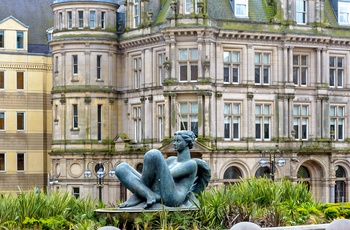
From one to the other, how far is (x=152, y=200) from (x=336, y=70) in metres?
49.5

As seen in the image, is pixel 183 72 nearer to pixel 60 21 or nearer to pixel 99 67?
pixel 99 67

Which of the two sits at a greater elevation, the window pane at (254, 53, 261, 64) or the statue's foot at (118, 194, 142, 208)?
the window pane at (254, 53, 261, 64)

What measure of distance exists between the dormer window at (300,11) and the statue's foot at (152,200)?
46.8 metres

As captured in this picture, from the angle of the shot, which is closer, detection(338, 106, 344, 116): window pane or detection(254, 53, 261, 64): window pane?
detection(254, 53, 261, 64): window pane

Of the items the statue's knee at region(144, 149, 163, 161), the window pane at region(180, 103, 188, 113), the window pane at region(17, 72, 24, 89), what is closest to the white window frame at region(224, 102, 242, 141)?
the window pane at region(180, 103, 188, 113)

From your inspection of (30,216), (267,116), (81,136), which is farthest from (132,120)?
(30,216)

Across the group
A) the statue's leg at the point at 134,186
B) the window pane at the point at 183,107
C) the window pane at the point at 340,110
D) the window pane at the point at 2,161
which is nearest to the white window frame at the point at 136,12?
the window pane at the point at 183,107

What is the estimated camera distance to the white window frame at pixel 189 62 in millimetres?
72500

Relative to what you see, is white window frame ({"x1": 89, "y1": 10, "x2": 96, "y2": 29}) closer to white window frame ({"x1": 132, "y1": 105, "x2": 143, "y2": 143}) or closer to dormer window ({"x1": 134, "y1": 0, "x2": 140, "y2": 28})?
dormer window ({"x1": 134, "y1": 0, "x2": 140, "y2": 28})

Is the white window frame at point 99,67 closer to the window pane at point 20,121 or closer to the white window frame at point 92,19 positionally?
the white window frame at point 92,19

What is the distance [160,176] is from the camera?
3127cm

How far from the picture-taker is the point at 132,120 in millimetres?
79000

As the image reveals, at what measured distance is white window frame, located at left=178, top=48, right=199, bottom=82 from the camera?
2854 inches

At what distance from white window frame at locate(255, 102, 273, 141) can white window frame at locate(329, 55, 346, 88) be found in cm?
595
